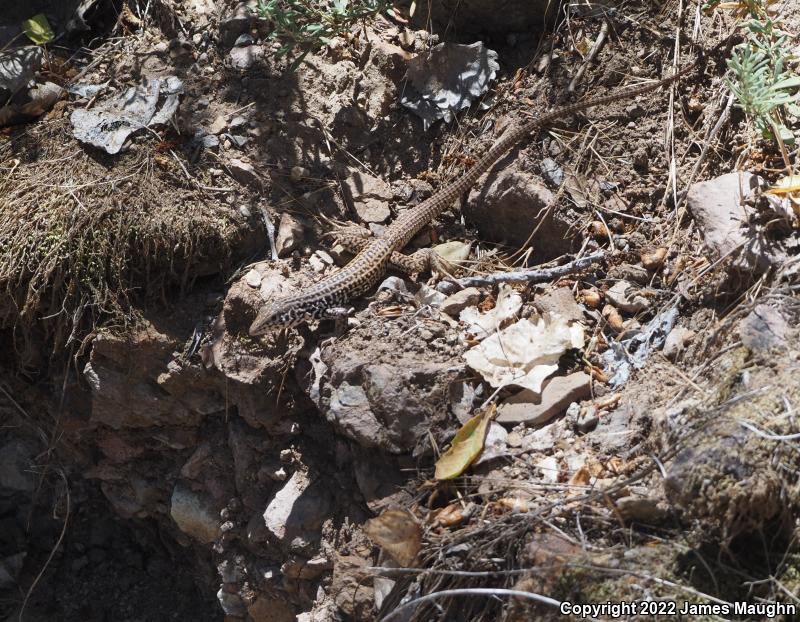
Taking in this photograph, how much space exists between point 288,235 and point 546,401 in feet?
5.51

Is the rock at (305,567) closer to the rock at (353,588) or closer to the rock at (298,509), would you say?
the rock at (298,509)

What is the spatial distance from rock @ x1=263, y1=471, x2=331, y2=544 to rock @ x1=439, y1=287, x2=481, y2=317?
42.8 inches

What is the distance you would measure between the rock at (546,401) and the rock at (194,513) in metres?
2.02

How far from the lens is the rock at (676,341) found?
3.27 m

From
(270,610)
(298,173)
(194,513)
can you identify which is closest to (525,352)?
(298,173)

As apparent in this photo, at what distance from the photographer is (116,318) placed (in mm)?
4211

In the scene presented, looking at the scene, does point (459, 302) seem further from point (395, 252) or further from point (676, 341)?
point (676, 341)

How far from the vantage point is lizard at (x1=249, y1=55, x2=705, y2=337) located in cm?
383

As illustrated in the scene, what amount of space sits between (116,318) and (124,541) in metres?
1.88

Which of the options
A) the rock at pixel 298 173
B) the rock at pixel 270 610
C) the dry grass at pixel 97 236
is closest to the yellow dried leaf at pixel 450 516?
the rock at pixel 270 610

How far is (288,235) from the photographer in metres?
4.19

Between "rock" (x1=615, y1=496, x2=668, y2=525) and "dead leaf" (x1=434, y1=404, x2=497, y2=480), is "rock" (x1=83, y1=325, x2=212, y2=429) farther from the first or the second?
"rock" (x1=615, y1=496, x2=668, y2=525)

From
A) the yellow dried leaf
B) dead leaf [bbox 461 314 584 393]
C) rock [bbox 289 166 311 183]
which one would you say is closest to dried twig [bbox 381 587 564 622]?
the yellow dried leaf

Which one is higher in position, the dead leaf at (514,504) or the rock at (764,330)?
the rock at (764,330)
